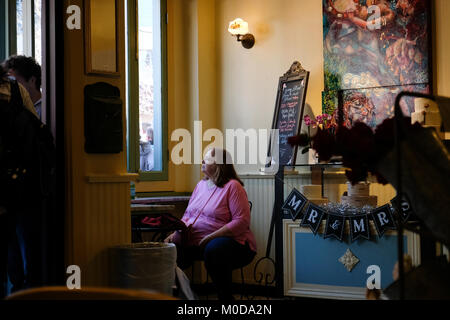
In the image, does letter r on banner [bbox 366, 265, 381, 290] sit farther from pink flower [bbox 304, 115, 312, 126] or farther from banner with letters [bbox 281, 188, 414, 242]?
pink flower [bbox 304, 115, 312, 126]

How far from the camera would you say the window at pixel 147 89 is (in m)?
5.29

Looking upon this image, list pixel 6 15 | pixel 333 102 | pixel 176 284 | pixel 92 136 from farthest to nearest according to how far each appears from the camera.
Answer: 1. pixel 333 102
2. pixel 6 15
3. pixel 176 284
4. pixel 92 136

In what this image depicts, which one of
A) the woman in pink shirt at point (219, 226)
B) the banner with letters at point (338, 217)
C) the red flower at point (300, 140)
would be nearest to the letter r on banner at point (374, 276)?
the banner with letters at point (338, 217)

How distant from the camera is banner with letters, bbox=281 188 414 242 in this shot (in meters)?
4.21

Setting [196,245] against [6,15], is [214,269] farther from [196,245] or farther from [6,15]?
[6,15]

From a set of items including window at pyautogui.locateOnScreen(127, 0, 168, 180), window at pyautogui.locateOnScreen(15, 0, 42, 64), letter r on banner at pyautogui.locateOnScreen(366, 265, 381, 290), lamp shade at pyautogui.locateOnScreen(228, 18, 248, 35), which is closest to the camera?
letter r on banner at pyautogui.locateOnScreen(366, 265, 381, 290)

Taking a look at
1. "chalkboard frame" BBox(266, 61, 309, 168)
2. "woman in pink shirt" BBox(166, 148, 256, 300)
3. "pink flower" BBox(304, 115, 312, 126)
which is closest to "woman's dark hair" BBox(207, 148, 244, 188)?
"woman in pink shirt" BBox(166, 148, 256, 300)

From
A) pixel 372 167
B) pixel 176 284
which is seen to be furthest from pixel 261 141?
pixel 372 167

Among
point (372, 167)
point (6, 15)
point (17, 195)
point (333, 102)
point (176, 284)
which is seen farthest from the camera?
point (333, 102)

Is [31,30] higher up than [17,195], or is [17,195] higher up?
[31,30]

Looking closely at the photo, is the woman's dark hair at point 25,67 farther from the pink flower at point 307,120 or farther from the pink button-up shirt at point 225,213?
the pink flower at point 307,120

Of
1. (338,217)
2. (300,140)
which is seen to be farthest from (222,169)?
(300,140)

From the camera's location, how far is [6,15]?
454cm

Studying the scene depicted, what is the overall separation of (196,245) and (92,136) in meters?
1.40
